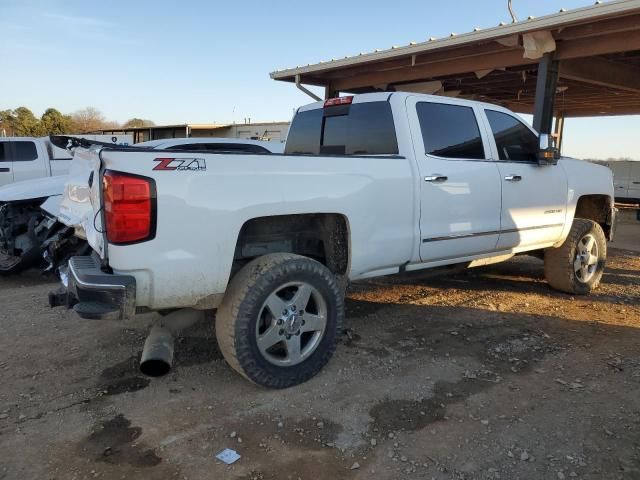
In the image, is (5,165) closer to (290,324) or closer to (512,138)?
(290,324)

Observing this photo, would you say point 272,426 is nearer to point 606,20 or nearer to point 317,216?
point 317,216

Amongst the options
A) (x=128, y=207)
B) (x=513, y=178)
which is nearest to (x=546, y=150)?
(x=513, y=178)

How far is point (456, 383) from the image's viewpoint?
3.56 m

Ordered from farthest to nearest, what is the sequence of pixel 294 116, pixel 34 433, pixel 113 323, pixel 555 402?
pixel 294 116
pixel 113 323
pixel 555 402
pixel 34 433

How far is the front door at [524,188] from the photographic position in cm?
483

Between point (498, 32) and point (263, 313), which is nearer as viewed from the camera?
point (263, 313)

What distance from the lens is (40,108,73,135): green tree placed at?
126ft

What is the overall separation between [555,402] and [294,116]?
11.9 feet

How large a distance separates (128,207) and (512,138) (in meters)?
3.76

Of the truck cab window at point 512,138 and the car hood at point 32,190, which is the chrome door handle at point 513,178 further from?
the car hood at point 32,190

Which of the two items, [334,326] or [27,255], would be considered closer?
[334,326]

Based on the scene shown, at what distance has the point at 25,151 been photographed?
11273mm

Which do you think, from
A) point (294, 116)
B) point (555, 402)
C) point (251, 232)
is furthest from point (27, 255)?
point (555, 402)

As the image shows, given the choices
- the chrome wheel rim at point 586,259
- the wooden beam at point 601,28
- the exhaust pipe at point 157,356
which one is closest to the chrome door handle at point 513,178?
the chrome wheel rim at point 586,259
